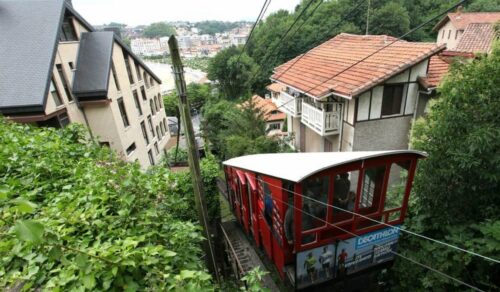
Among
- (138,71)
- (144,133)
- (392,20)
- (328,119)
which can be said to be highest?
(392,20)

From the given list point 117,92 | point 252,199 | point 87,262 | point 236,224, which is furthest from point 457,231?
point 117,92

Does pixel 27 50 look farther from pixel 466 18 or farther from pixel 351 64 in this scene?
pixel 466 18

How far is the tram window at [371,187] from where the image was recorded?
4.39 metres

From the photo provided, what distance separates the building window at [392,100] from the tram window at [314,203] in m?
7.40

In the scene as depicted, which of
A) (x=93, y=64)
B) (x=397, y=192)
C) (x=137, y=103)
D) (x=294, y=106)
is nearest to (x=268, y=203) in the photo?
(x=397, y=192)

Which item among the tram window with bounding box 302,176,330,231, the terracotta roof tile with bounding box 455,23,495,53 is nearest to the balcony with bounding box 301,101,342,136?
the tram window with bounding box 302,176,330,231

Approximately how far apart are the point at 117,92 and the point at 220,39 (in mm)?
182064

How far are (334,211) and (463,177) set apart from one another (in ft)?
7.24

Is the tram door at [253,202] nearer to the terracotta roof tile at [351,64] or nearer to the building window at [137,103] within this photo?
the terracotta roof tile at [351,64]

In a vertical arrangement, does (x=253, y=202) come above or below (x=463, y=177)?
below

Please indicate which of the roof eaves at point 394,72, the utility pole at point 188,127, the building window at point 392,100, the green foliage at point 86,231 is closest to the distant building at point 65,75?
the utility pole at point 188,127

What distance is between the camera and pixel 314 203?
4.49 meters

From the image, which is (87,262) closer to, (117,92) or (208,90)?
(117,92)

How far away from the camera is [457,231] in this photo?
14.1 ft
